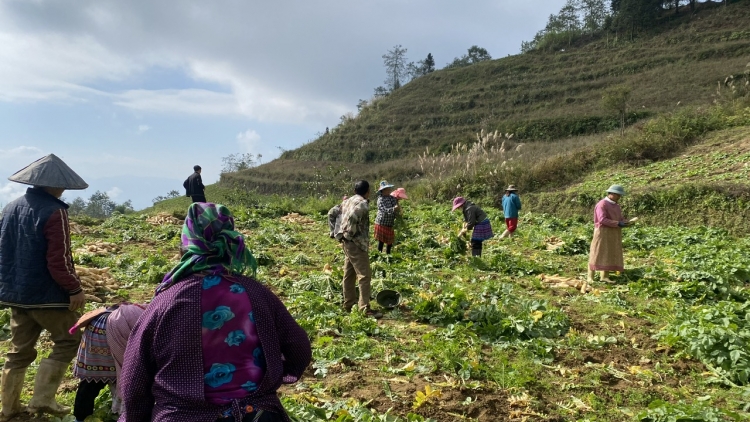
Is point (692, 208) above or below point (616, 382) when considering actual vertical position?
above

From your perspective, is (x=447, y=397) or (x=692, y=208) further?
(x=692, y=208)

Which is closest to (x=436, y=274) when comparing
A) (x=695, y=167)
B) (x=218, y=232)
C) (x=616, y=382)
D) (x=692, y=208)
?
(x=616, y=382)

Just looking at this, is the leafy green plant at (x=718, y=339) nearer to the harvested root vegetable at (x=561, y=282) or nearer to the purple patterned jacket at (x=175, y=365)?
the harvested root vegetable at (x=561, y=282)

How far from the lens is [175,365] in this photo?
2.02m

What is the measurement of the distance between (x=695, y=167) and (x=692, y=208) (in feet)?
11.9

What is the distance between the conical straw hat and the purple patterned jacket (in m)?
2.20

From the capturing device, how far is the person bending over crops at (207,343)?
2025 millimetres

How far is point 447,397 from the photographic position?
4.21 m

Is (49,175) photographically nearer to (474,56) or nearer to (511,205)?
(511,205)

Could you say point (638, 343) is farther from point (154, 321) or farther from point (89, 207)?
point (89, 207)

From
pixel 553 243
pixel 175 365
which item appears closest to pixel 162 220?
pixel 553 243

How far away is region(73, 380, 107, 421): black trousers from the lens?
3396 millimetres

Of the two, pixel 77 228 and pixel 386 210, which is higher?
pixel 77 228

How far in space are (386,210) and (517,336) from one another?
4.76m
